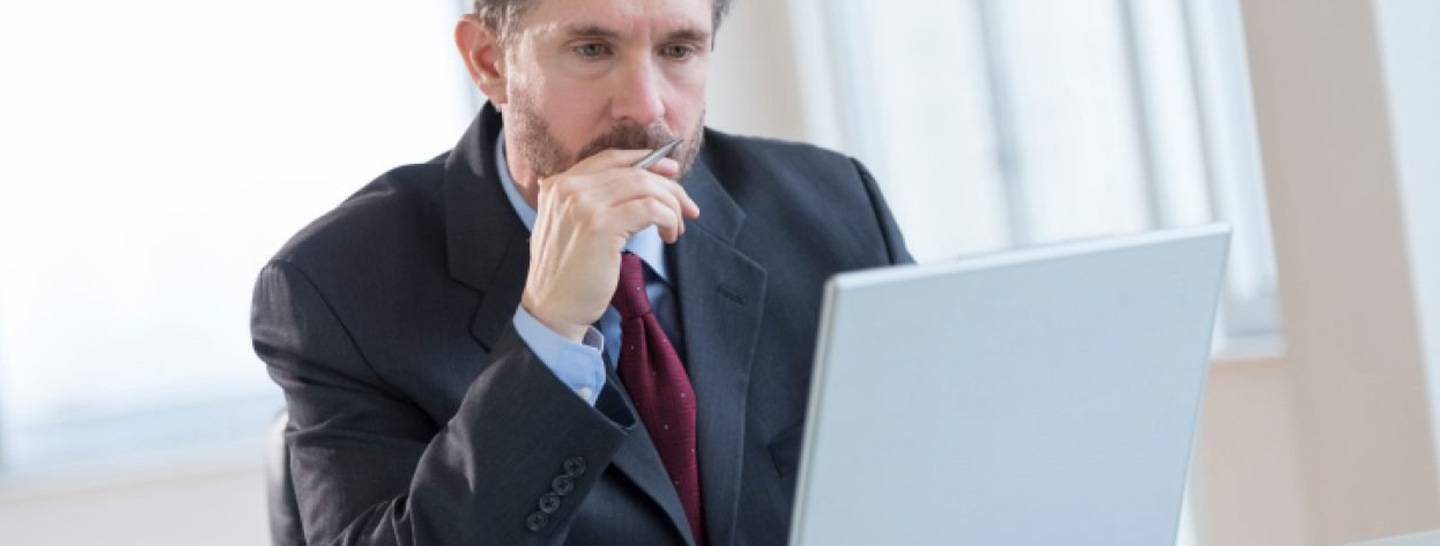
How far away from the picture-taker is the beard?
1834 millimetres

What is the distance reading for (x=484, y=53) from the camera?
6.62ft

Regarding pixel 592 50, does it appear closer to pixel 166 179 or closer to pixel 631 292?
pixel 631 292

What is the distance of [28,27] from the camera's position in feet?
18.1

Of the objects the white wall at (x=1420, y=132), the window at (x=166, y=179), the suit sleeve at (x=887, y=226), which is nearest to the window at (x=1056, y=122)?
the white wall at (x=1420, y=132)

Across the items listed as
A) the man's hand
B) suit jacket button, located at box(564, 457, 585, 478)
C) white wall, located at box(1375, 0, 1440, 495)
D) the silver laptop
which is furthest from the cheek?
white wall, located at box(1375, 0, 1440, 495)

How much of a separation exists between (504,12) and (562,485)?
0.51m

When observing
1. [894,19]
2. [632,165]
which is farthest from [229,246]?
[632,165]

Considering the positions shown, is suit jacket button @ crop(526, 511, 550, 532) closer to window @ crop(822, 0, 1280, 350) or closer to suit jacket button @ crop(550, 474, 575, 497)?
suit jacket button @ crop(550, 474, 575, 497)

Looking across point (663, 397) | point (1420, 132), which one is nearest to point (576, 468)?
point (663, 397)

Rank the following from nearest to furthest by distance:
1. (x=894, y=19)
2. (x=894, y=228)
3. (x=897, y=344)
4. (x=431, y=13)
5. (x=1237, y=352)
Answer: (x=897, y=344)
(x=894, y=228)
(x=1237, y=352)
(x=894, y=19)
(x=431, y=13)

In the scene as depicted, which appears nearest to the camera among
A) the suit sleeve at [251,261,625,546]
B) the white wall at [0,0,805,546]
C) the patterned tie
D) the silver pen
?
the suit sleeve at [251,261,625,546]

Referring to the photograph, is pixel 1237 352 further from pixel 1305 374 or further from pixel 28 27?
pixel 28 27

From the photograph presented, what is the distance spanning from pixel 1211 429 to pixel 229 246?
2.87 metres

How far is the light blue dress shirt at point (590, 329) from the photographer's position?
1710 millimetres
